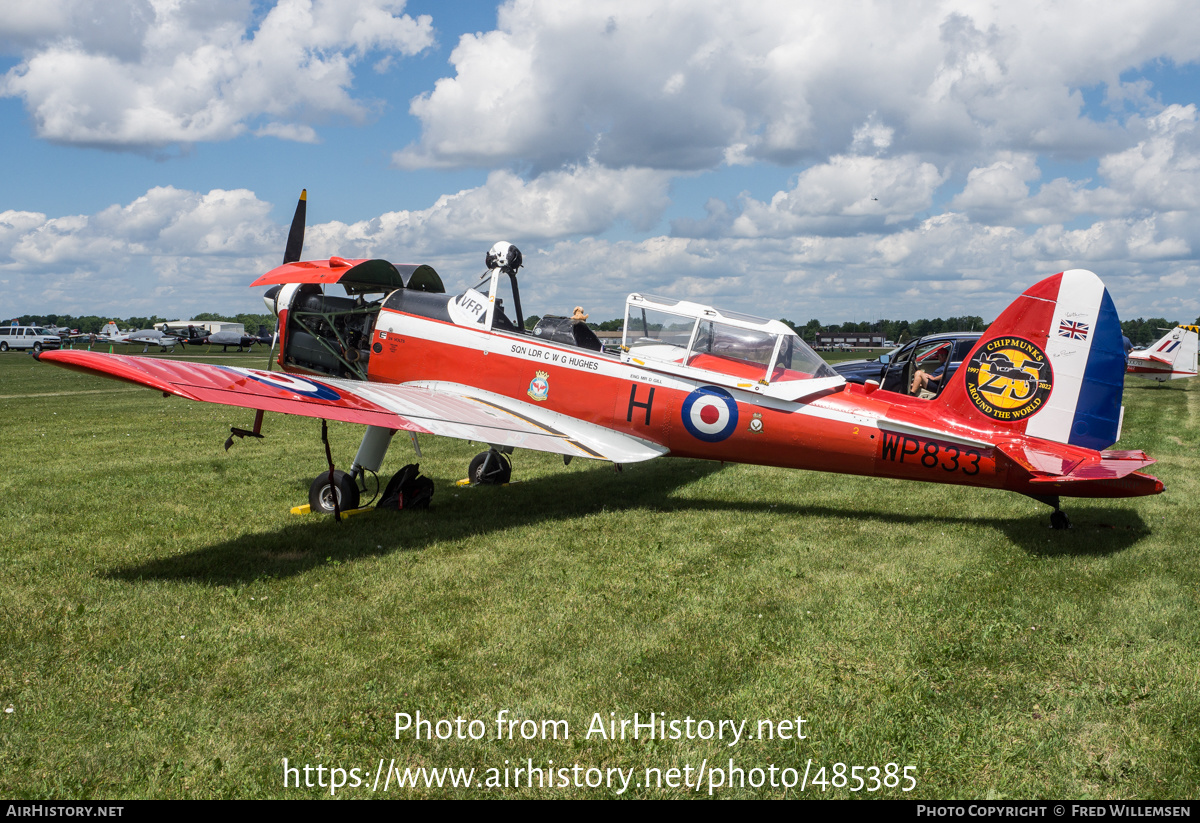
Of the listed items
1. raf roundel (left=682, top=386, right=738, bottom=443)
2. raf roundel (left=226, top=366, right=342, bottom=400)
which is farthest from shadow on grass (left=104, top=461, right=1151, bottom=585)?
raf roundel (left=226, top=366, right=342, bottom=400)

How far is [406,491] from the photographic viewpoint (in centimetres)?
827

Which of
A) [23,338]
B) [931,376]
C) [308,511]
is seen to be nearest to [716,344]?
[308,511]

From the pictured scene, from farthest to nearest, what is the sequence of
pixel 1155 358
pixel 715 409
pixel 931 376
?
pixel 1155 358
pixel 931 376
pixel 715 409

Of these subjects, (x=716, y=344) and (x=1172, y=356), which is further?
(x=1172, y=356)

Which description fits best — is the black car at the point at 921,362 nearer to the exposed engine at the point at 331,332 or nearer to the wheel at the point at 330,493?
the exposed engine at the point at 331,332

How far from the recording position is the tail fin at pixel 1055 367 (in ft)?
22.2

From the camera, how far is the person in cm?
1319

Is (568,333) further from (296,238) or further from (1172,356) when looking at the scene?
(1172,356)

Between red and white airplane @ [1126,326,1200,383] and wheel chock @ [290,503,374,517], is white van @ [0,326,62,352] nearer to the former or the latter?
wheel chock @ [290,503,374,517]

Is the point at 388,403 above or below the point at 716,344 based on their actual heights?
below

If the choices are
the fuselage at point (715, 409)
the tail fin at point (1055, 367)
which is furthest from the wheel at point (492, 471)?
the tail fin at point (1055, 367)

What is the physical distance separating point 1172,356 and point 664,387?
1071 inches

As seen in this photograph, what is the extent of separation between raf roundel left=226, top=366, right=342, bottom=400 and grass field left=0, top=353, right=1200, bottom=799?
134 centimetres

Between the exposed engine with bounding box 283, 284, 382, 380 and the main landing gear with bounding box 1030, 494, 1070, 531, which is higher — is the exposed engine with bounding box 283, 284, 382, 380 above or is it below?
above
